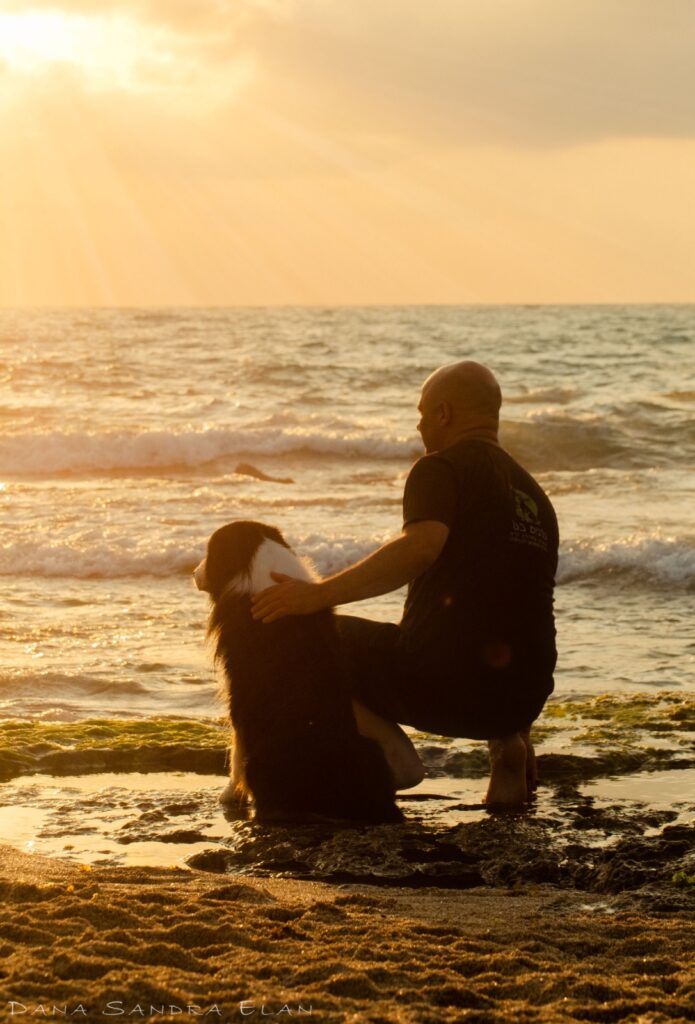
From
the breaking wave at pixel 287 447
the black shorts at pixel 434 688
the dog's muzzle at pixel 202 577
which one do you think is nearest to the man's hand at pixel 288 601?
the dog's muzzle at pixel 202 577

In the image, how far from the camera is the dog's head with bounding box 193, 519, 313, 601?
15.3 feet

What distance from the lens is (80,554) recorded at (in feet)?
36.5

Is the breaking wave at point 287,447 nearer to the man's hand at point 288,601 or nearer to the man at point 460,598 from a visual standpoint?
the man at point 460,598

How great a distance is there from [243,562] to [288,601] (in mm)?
274

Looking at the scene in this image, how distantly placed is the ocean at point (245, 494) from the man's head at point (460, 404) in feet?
4.50

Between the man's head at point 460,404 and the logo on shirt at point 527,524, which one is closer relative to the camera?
the logo on shirt at point 527,524

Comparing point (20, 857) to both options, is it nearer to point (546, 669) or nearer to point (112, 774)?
point (112, 774)

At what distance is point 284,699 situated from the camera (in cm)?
467

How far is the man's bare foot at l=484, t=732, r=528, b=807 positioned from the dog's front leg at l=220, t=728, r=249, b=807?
90 cm

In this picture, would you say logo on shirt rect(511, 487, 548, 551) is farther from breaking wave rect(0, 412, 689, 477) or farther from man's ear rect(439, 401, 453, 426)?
breaking wave rect(0, 412, 689, 477)

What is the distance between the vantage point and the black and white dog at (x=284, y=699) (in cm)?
466

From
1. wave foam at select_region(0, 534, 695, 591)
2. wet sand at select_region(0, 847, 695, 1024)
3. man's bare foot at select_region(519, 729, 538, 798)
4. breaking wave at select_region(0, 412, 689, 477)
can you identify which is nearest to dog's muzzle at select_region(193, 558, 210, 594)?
wet sand at select_region(0, 847, 695, 1024)

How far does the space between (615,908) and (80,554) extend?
26.1ft

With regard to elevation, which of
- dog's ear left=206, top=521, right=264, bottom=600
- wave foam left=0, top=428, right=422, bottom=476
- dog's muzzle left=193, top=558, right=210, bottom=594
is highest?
wave foam left=0, top=428, right=422, bottom=476
